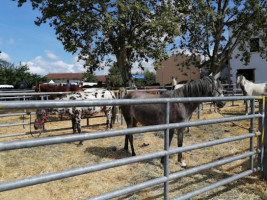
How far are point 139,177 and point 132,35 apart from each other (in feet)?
39.3

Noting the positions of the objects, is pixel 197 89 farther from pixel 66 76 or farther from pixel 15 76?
pixel 66 76

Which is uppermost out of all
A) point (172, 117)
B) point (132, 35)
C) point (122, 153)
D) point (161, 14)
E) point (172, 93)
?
point (161, 14)

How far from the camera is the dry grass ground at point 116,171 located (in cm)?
290

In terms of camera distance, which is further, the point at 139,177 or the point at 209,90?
the point at 209,90

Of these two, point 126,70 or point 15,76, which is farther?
point 15,76

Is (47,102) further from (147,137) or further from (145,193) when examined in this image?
(147,137)

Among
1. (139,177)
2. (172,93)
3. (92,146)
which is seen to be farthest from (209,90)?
(92,146)

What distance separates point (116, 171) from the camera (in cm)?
376

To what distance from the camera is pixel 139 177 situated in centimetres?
345

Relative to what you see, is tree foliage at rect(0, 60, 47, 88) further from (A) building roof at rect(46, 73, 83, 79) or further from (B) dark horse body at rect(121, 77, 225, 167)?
(A) building roof at rect(46, 73, 83, 79)

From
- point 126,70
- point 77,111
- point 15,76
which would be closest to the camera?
point 77,111

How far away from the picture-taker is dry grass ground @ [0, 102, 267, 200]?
2.90 metres

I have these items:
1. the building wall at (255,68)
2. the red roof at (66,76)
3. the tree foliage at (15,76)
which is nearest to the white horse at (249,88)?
the building wall at (255,68)

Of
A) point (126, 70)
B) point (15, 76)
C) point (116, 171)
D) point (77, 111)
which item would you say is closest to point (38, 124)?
point (77, 111)
